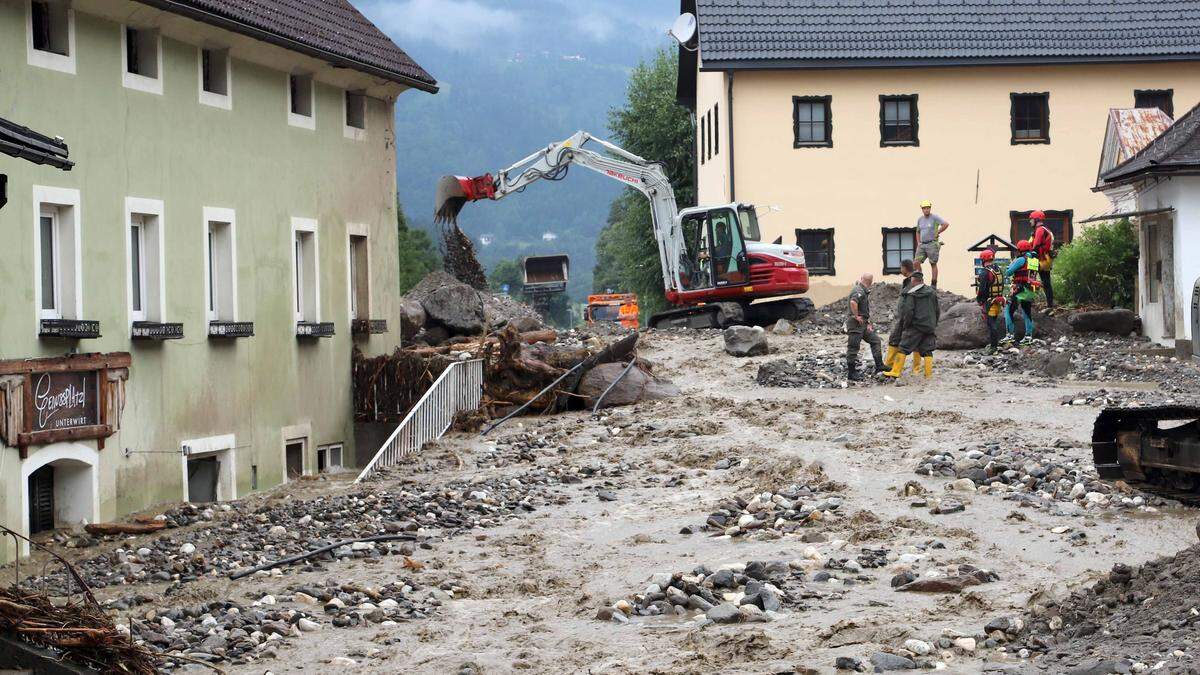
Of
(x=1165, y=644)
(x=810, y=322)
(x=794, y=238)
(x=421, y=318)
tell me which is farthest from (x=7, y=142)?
(x=794, y=238)

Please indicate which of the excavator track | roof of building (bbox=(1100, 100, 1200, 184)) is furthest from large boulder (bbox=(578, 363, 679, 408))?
the excavator track

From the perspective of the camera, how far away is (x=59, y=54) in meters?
18.8

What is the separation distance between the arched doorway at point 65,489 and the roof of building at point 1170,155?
1820 centimetres

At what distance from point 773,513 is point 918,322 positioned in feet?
32.7

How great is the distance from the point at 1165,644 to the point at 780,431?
515 inches

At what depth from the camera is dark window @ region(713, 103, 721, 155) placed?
4456 centimetres

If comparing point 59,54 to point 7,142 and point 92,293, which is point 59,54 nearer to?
point 92,293

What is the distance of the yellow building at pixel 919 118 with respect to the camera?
42.8 meters

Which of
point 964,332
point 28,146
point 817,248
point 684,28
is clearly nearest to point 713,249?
point 817,248

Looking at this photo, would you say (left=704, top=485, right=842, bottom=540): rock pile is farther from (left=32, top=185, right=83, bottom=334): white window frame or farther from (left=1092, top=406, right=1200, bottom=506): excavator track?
(left=32, top=185, right=83, bottom=334): white window frame

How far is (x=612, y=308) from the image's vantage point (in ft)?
202

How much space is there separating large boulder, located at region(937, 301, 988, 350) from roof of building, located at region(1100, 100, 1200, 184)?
3606mm

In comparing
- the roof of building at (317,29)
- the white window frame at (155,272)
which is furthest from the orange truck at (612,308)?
the white window frame at (155,272)

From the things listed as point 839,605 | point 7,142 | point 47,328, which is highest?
point 7,142
